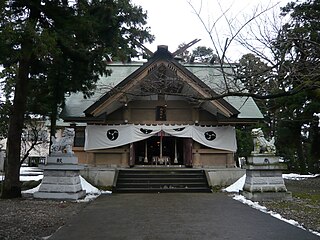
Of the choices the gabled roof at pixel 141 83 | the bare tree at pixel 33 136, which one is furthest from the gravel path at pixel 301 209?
the bare tree at pixel 33 136

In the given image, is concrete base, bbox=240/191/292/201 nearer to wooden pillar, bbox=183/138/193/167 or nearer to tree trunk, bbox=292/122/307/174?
wooden pillar, bbox=183/138/193/167

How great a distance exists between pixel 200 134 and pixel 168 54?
4078mm

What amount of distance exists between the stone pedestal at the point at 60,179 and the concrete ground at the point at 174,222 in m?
1.27

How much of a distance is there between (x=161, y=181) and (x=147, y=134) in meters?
2.96

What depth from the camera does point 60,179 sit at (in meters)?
11.1

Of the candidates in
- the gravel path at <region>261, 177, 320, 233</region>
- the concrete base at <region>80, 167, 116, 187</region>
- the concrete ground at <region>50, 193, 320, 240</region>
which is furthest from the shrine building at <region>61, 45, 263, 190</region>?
the concrete ground at <region>50, 193, 320, 240</region>

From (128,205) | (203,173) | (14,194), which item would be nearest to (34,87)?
(14,194)

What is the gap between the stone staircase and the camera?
13064 mm

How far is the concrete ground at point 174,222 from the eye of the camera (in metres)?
5.91

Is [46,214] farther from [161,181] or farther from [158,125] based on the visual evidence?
[158,125]

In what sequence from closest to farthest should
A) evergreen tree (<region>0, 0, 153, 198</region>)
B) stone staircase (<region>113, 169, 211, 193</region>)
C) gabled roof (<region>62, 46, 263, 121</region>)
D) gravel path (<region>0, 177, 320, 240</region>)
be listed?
gravel path (<region>0, 177, 320, 240</region>), evergreen tree (<region>0, 0, 153, 198</region>), stone staircase (<region>113, 169, 211, 193</region>), gabled roof (<region>62, 46, 263, 121</region>)

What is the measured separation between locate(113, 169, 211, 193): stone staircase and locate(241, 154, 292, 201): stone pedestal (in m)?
2.29

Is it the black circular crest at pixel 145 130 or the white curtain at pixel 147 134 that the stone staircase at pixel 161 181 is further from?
the black circular crest at pixel 145 130

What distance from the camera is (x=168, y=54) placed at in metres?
14.9
